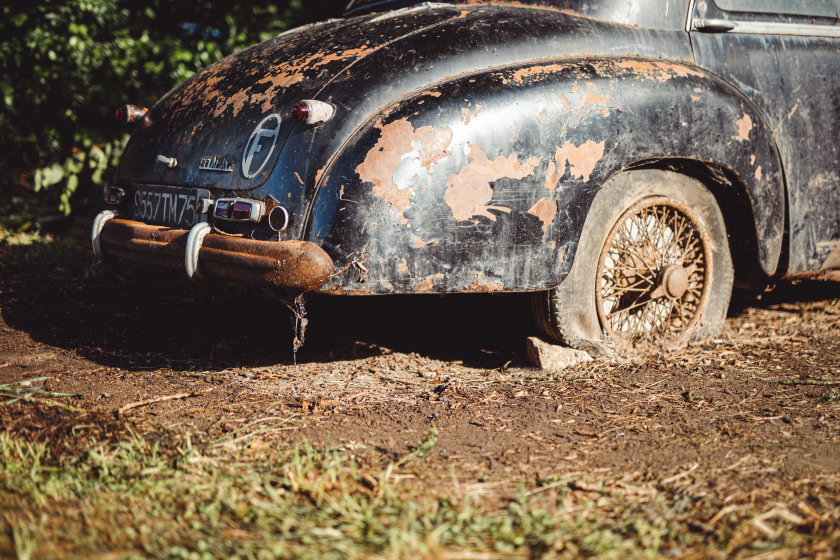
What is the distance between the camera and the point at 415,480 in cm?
188

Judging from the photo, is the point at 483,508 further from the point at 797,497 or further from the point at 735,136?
the point at 735,136

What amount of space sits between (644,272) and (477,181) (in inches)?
37.6

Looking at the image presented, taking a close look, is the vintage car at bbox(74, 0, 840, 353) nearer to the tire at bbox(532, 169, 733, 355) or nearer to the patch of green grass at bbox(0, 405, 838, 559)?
the tire at bbox(532, 169, 733, 355)

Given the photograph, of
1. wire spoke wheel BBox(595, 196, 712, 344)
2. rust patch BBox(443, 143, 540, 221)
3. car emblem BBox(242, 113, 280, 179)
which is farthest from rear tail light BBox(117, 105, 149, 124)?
wire spoke wheel BBox(595, 196, 712, 344)

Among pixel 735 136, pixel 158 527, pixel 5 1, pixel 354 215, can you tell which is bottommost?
pixel 158 527

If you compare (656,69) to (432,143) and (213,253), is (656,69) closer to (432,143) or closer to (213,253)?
(432,143)

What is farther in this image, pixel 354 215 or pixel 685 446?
pixel 354 215

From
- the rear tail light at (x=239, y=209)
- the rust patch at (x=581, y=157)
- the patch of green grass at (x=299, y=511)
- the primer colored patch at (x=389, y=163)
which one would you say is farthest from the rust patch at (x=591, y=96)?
the patch of green grass at (x=299, y=511)

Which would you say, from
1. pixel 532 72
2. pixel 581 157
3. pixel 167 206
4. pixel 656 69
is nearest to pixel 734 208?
pixel 656 69

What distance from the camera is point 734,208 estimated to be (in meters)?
3.18

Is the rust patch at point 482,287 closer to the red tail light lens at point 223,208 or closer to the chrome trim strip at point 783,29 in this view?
the red tail light lens at point 223,208

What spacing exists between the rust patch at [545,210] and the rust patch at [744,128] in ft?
2.99

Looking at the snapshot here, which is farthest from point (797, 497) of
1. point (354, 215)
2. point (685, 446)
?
point (354, 215)

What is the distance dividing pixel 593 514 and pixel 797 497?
0.53 metres
